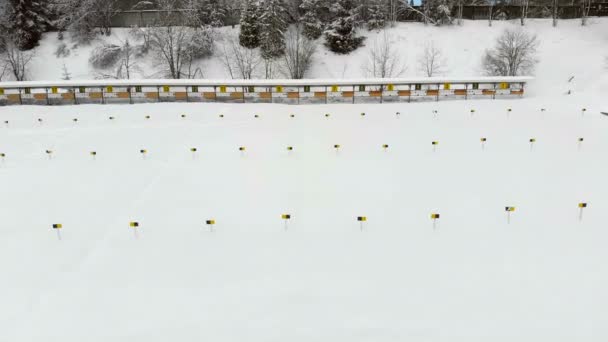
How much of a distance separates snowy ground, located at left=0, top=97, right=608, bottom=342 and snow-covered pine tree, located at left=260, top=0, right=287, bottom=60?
2302cm

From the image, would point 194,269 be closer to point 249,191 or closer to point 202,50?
point 249,191

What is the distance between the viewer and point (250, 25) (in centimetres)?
4434

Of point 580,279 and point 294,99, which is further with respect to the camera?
point 294,99

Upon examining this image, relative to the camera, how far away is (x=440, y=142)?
21.1 m

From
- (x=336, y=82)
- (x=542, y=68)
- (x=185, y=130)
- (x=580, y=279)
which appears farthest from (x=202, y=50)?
(x=580, y=279)

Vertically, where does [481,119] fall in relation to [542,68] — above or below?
below

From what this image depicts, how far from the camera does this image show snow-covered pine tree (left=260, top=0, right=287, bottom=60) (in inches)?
1700

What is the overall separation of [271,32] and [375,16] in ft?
40.1

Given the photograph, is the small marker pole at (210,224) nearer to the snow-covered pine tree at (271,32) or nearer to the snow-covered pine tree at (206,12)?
the snow-covered pine tree at (271,32)

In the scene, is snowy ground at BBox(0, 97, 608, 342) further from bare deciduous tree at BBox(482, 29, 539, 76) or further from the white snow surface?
bare deciduous tree at BBox(482, 29, 539, 76)

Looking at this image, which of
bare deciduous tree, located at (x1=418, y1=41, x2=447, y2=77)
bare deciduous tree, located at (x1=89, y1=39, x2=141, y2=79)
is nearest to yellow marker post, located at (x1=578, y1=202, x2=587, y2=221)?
bare deciduous tree, located at (x1=418, y1=41, x2=447, y2=77)

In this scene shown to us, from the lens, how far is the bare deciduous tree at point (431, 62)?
139 feet

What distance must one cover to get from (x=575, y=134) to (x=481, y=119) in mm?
5250

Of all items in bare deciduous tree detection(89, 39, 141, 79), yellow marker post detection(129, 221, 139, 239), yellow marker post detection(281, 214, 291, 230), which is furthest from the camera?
bare deciduous tree detection(89, 39, 141, 79)
